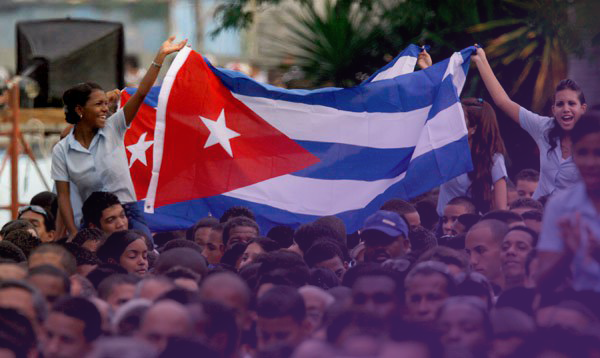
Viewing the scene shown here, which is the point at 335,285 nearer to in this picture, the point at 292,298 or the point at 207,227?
the point at 292,298

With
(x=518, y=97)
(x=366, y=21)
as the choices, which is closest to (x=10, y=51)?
(x=366, y=21)

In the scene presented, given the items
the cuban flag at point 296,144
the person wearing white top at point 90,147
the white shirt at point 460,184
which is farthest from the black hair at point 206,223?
the white shirt at point 460,184

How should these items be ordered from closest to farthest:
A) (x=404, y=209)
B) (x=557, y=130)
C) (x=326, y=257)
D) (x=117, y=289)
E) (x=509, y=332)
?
1. (x=509, y=332)
2. (x=117, y=289)
3. (x=326, y=257)
4. (x=557, y=130)
5. (x=404, y=209)

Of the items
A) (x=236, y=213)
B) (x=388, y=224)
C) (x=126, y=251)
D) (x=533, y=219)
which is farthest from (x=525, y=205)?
(x=126, y=251)

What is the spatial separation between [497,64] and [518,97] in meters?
0.46

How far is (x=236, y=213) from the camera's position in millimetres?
8016

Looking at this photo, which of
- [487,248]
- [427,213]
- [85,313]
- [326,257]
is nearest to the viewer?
[85,313]

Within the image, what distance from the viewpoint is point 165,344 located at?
4.43 metres

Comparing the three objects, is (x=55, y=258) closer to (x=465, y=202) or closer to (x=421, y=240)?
Result: (x=421, y=240)

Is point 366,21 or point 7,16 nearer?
point 366,21

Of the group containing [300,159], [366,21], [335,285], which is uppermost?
[366,21]

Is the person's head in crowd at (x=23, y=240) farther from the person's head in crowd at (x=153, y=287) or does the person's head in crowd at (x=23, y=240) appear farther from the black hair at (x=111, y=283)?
the person's head in crowd at (x=153, y=287)

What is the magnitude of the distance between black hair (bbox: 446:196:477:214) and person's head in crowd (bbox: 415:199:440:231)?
698 millimetres

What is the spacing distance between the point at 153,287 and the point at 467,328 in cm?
140
